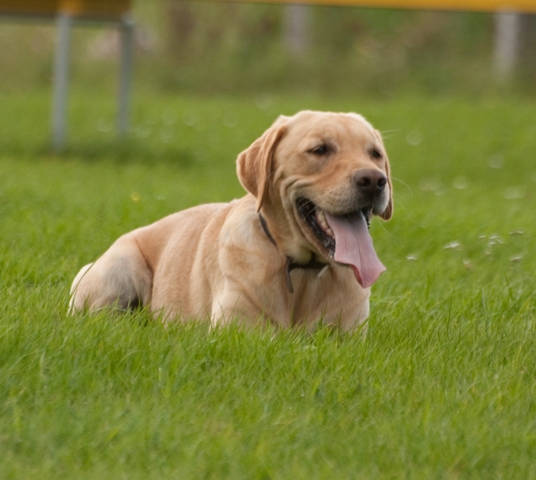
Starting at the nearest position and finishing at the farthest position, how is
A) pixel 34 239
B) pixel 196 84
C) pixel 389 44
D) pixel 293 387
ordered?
pixel 293 387 < pixel 34 239 < pixel 196 84 < pixel 389 44

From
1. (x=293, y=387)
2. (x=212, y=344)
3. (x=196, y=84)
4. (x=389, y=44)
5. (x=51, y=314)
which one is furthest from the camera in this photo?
(x=389, y=44)

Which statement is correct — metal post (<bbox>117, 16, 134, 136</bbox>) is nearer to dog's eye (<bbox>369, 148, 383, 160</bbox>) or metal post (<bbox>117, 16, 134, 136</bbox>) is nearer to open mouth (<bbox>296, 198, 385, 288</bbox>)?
dog's eye (<bbox>369, 148, 383, 160</bbox>)

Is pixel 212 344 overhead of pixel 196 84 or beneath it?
overhead

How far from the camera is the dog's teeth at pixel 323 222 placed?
4.77 metres

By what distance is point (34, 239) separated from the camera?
22.2 feet

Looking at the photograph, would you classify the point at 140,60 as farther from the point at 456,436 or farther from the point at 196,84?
the point at 456,436

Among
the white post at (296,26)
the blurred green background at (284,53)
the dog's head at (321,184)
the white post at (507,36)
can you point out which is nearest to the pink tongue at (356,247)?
A: the dog's head at (321,184)

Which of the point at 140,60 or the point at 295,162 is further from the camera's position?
the point at 140,60

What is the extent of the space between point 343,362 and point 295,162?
1.04 m

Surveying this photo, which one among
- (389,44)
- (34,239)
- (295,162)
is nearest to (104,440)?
(295,162)

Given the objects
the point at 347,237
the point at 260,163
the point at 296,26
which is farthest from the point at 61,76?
the point at 296,26

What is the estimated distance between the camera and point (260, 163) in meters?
4.90

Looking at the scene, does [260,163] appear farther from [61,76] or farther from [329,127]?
[61,76]

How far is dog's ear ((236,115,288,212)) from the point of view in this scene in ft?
15.9
